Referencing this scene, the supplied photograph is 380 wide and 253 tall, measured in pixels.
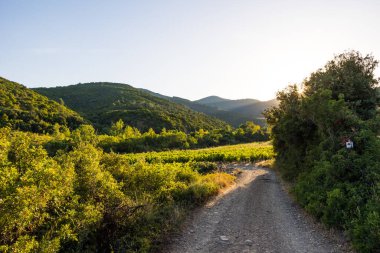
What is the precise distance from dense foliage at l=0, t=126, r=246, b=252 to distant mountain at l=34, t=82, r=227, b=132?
80.3 metres

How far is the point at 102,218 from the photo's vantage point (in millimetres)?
8828

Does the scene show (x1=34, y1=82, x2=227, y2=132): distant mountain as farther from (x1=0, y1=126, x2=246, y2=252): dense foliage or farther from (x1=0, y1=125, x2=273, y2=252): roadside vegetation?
(x1=0, y1=126, x2=246, y2=252): dense foliage

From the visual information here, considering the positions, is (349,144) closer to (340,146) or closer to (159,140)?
(340,146)

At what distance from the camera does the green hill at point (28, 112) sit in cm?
5920

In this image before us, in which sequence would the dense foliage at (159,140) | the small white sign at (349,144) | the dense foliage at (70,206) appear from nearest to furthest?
1. the dense foliage at (70,206)
2. the small white sign at (349,144)
3. the dense foliage at (159,140)

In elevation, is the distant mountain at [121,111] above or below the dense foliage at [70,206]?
above

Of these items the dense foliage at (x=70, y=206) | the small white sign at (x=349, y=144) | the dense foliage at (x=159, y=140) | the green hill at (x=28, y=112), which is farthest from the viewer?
the dense foliage at (x=159, y=140)

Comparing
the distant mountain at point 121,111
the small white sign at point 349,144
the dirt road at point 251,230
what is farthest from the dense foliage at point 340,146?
the distant mountain at point 121,111

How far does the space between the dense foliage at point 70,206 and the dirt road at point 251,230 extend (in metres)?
0.97

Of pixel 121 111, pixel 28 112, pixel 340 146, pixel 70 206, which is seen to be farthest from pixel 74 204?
pixel 121 111

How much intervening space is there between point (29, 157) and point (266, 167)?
34.2m

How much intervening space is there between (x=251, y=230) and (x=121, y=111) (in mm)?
95920

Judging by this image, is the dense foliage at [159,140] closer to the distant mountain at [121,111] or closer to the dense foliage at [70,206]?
A: the distant mountain at [121,111]

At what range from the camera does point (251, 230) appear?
11547 mm
